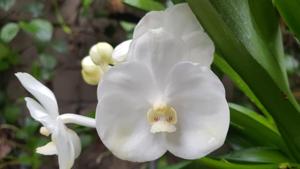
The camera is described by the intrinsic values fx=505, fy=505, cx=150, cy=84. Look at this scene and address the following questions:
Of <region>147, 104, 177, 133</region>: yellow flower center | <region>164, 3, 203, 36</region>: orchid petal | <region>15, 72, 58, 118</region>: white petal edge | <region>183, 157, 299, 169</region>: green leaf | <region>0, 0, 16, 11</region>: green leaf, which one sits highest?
<region>164, 3, 203, 36</region>: orchid petal

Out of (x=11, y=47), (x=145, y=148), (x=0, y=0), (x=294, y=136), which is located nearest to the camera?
(x=145, y=148)

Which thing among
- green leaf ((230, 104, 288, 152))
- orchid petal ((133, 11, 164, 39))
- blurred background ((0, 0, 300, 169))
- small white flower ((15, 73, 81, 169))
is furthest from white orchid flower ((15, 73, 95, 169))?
blurred background ((0, 0, 300, 169))

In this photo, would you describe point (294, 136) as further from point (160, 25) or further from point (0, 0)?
point (0, 0)

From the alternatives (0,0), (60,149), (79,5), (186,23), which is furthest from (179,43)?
(79,5)

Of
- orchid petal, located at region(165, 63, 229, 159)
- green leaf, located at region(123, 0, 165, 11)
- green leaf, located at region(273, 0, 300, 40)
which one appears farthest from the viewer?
green leaf, located at region(123, 0, 165, 11)

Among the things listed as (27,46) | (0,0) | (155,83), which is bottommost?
(27,46)

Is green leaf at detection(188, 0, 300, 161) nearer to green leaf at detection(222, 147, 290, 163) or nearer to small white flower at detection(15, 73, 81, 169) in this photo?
green leaf at detection(222, 147, 290, 163)

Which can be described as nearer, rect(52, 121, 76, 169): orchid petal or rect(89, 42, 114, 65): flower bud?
rect(52, 121, 76, 169): orchid petal

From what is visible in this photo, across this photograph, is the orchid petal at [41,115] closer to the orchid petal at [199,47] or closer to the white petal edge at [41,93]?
the white petal edge at [41,93]
